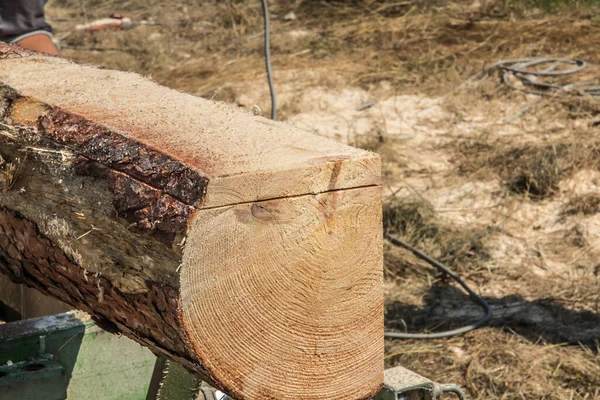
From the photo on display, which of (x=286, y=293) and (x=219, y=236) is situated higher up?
(x=219, y=236)

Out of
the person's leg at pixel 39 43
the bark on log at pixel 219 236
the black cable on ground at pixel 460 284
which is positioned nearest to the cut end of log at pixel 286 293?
the bark on log at pixel 219 236

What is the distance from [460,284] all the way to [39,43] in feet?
7.66

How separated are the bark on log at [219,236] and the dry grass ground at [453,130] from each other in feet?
5.46

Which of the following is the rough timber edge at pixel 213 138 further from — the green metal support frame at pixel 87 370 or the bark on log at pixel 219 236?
the green metal support frame at pixel 87 370

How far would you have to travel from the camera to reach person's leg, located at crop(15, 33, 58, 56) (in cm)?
427

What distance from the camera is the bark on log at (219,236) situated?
1.65 metres

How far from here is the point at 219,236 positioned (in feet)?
5.36

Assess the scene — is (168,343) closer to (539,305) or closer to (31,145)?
(31,145)

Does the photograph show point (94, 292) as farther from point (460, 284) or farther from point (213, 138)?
point (460, 284)

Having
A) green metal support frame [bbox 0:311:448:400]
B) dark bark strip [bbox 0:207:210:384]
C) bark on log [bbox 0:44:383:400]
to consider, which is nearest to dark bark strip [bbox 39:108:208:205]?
bark on log [bbox 0:44:383:400]

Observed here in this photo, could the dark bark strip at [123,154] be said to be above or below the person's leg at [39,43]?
above

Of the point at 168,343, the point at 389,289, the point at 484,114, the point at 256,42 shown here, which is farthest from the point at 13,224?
the point at 256,42

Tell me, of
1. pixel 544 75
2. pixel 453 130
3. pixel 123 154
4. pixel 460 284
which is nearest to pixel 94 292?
pixel 123 154

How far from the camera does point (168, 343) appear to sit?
180 centimetres
